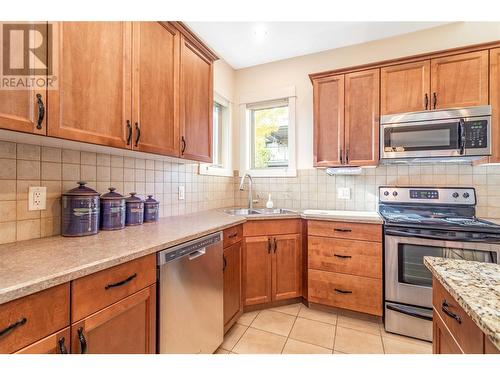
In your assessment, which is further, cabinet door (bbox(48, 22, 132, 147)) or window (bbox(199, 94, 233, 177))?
window (bbox(199, 94, 233, 177))

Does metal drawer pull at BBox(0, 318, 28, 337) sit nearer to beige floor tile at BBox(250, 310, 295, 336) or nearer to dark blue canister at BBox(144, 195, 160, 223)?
dark blue canister at BBox(144, 195, 160, 223)

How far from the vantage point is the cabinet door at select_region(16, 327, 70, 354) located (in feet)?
2.24

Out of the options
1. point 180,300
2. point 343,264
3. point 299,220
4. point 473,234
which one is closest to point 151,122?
point 180,300

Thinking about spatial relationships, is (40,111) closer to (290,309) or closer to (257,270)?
(257,270)

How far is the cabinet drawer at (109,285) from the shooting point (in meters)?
0.81

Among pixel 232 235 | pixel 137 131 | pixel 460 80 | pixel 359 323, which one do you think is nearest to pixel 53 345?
pixel 137 131

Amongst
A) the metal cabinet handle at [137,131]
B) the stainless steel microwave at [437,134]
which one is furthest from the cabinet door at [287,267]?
the metal cabinet handle at [137,131]

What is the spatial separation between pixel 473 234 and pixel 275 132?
83.8 inches

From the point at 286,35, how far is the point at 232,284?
2460 mm

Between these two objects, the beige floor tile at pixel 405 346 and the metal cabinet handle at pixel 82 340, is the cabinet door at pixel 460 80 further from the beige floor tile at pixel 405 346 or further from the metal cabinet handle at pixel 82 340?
the metal cabinet handle at pixel 82 340

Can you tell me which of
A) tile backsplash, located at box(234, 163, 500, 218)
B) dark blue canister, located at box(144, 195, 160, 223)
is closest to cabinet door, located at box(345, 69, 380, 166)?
tile backsplash, located at box(234, 163, 500, 218)

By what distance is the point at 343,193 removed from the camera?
253 cm

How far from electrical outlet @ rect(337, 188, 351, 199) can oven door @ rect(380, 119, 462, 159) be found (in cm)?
56
